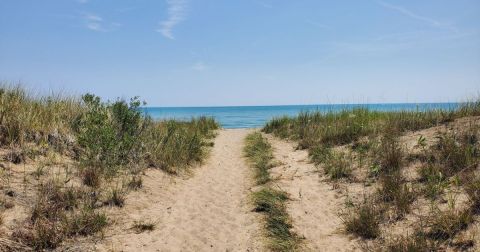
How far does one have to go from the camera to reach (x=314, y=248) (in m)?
5.52

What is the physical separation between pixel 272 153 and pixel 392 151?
4.70 metres

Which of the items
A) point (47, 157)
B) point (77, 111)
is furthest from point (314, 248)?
point (77, 111)

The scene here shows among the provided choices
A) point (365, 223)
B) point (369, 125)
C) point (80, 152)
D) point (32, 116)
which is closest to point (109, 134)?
point (80, 152)

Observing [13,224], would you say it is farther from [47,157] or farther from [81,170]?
[47,157]

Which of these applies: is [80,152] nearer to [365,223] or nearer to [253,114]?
[365,223]

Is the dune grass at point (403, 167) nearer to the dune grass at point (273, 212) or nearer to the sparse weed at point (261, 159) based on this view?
the dune grass at point (273, 212)

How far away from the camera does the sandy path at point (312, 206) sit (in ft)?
18.7

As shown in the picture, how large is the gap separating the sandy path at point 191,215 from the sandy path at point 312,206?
0.75m

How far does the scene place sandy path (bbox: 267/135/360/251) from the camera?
5.70 m

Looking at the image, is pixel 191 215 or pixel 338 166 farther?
pixel 338 166

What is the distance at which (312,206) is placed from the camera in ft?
23.9

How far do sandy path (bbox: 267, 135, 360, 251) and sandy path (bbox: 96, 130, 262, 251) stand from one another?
2.47 ft

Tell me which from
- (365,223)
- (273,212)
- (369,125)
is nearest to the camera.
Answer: (365,223)

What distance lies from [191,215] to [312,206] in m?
2.25
